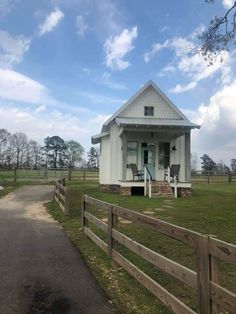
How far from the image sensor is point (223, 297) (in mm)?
3217

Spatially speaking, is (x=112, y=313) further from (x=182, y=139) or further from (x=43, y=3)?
(x=182, y=139)

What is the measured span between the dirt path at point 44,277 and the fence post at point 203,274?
126 cm

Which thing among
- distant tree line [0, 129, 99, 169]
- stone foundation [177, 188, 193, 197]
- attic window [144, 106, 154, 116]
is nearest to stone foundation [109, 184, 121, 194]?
stone foundation [177, 188, 193, 197]

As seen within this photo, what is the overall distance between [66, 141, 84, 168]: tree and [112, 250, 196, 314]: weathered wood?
291 feet

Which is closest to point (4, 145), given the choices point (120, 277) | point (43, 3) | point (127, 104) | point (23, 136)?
point (23, 136)

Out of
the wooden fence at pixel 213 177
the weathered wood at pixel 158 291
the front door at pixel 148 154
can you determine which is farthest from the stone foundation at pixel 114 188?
the wooden fence at pixel 213 177

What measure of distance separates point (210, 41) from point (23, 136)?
82370 mm

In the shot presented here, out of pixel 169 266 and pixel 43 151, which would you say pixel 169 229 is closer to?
pixel 169 266

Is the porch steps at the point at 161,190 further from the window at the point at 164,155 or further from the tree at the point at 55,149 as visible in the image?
the tree at the point at 55,149

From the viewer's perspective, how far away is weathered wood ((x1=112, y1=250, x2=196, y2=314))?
394 cm

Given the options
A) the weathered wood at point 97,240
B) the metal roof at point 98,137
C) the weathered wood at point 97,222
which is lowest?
the weathered wood at point 97,240

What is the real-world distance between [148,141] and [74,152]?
7551 cm

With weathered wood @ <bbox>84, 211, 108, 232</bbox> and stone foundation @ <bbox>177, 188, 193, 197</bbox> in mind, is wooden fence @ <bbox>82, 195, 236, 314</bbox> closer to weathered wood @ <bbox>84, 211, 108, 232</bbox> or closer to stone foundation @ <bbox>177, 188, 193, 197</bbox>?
weathered wood @ <bbox>84, 211, 108, 232</bbox>

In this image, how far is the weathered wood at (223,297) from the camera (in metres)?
3.07
